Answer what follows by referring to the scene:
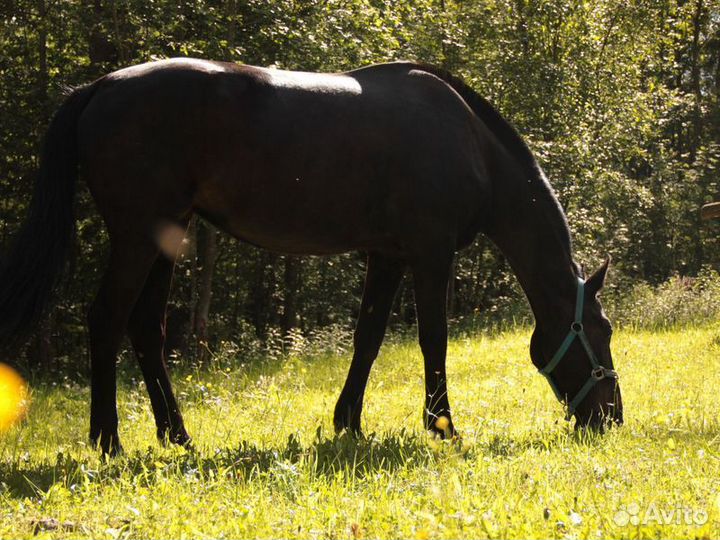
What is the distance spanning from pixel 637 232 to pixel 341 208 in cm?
2436

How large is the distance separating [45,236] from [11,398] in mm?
4974

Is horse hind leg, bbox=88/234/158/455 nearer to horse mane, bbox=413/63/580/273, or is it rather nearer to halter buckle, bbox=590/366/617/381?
horse mane, bbox=413/63/580/273

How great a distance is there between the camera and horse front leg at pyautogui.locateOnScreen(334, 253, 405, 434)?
634 cm

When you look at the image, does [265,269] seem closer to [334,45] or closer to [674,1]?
[334,45]

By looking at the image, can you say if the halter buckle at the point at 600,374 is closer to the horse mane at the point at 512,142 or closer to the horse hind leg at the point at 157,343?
the horse mane at the point at 512,142

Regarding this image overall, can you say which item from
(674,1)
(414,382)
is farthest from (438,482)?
(674,1)

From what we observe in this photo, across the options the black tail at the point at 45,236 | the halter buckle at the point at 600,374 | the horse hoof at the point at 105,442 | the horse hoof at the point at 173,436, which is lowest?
the horse hoof at the point at 173,436

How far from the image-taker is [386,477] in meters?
4.48

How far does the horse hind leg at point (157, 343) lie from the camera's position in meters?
5.80

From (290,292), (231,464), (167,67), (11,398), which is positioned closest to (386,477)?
(231,464)

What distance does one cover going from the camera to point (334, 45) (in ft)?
46.2

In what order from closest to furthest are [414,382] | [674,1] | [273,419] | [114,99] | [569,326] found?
1. [114,99]
2. [569,326]
3. [273,419]
4. [414,382]
5. [674,1]

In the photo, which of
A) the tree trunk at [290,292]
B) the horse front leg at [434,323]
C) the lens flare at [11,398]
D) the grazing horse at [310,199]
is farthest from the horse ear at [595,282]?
the tree trunk at [290,292]

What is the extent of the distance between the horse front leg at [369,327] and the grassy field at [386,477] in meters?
0.26
